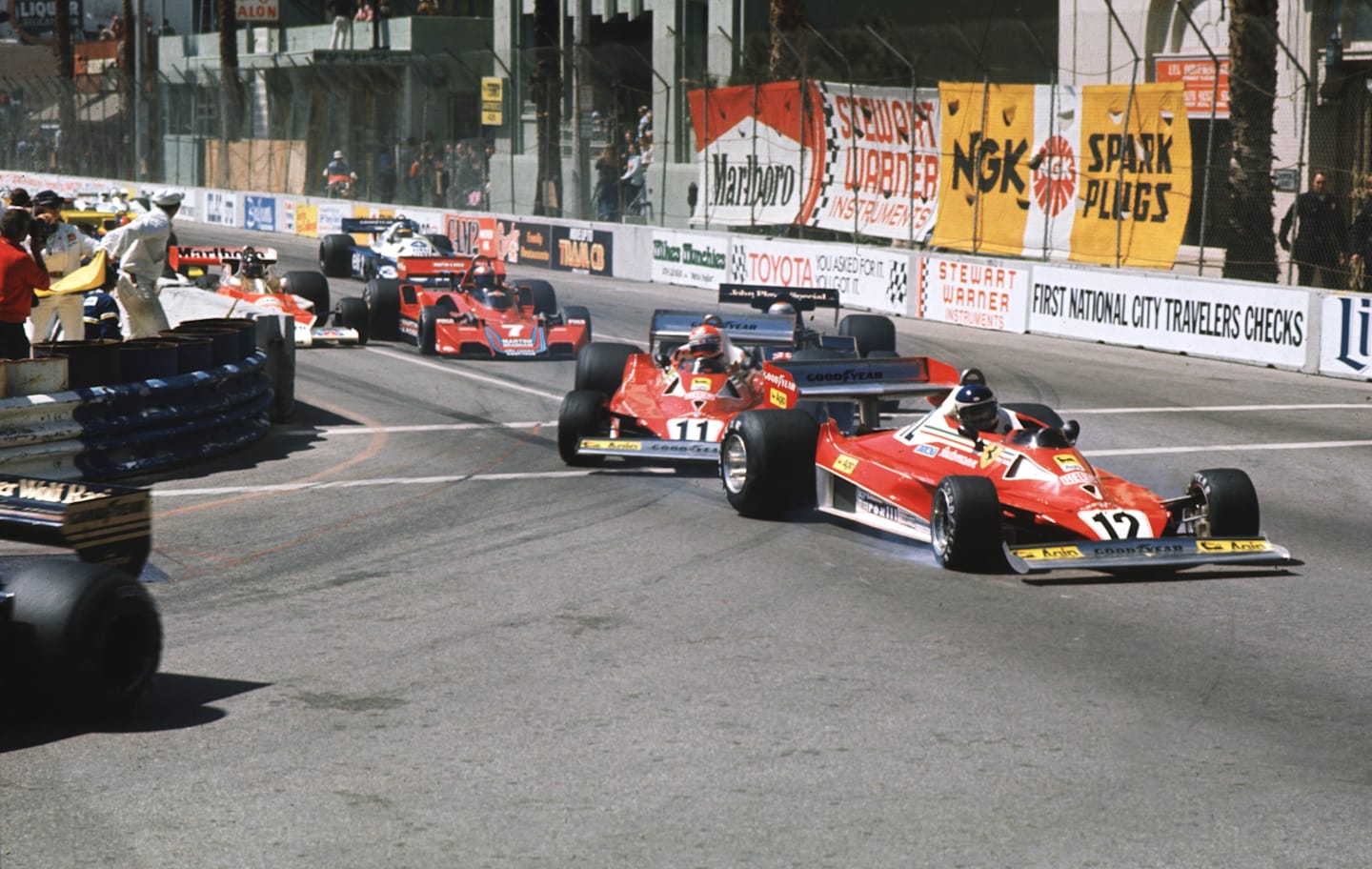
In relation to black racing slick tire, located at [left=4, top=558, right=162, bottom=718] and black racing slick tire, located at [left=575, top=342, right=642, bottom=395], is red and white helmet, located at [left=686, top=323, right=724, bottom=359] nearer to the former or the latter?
black racing slick tire, located at [left=575, top=342, right=642, bottom=395]

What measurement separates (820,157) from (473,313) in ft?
32.8

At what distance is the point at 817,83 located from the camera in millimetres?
29469

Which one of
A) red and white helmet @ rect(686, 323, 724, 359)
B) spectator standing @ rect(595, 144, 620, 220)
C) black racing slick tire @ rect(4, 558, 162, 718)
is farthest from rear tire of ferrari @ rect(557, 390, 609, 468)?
spectator standing @ rect(595, 144, 620, 220)

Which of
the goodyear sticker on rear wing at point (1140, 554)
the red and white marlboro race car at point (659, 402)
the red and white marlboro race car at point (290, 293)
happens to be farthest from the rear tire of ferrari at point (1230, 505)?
the red and white marlboro race car at point (290, 293)

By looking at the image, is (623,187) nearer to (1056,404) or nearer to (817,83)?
(817,83)

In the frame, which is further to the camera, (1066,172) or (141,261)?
(1066,172)

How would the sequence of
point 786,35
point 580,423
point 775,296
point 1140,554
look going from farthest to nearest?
1. point 786,35
2. point 775,296
3. point 580,423
4. point 1140,554

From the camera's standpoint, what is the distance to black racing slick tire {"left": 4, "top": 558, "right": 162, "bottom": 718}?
21.2ft

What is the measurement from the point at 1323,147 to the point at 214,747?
1928 centimetres

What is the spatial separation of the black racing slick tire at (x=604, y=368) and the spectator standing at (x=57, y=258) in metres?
4.77

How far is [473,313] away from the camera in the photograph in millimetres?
21438

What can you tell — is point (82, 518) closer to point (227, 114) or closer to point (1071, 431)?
point (1071, 431)

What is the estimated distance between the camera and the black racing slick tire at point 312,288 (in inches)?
904

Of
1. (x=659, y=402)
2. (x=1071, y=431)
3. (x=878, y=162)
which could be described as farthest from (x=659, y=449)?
(x=878, y=162)
